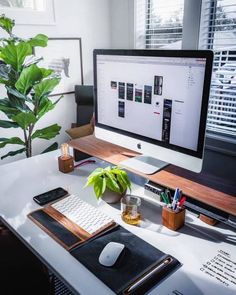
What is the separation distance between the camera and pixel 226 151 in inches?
80.5

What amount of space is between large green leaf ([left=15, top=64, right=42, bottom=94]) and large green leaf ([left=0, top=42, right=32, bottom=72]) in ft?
0.35

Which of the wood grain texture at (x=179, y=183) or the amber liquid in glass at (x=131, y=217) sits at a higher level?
the wood grain texture at (x=179, y=183)

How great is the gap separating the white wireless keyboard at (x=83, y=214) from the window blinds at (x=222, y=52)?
1414 millimetres

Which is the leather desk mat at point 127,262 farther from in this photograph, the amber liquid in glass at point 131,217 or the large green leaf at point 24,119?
the large green leaf at point 24,119

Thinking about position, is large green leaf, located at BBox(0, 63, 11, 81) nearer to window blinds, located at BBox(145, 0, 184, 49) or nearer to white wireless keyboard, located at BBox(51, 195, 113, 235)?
white wireless keyboard, located at BBox(51, 195, 113, 235)

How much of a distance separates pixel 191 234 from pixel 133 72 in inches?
25.7

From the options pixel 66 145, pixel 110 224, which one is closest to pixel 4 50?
pixel 66 145

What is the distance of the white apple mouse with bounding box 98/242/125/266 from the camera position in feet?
2.70

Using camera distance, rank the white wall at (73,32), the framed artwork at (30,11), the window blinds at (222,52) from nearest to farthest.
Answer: the window blinds at (222,52)
the framed artwork at (30,11)
the white wall at (73,32)

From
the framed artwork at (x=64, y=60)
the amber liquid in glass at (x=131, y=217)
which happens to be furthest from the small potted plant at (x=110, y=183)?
the framed artwork at (x=64, y=60)

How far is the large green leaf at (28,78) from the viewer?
1815 millimetres

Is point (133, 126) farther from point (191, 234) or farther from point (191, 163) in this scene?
point (191, 234)

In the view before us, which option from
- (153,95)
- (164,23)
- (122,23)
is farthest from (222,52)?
(153,95)

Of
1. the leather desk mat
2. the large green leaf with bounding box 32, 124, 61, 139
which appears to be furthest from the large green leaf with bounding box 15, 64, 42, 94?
the leather desk mat
